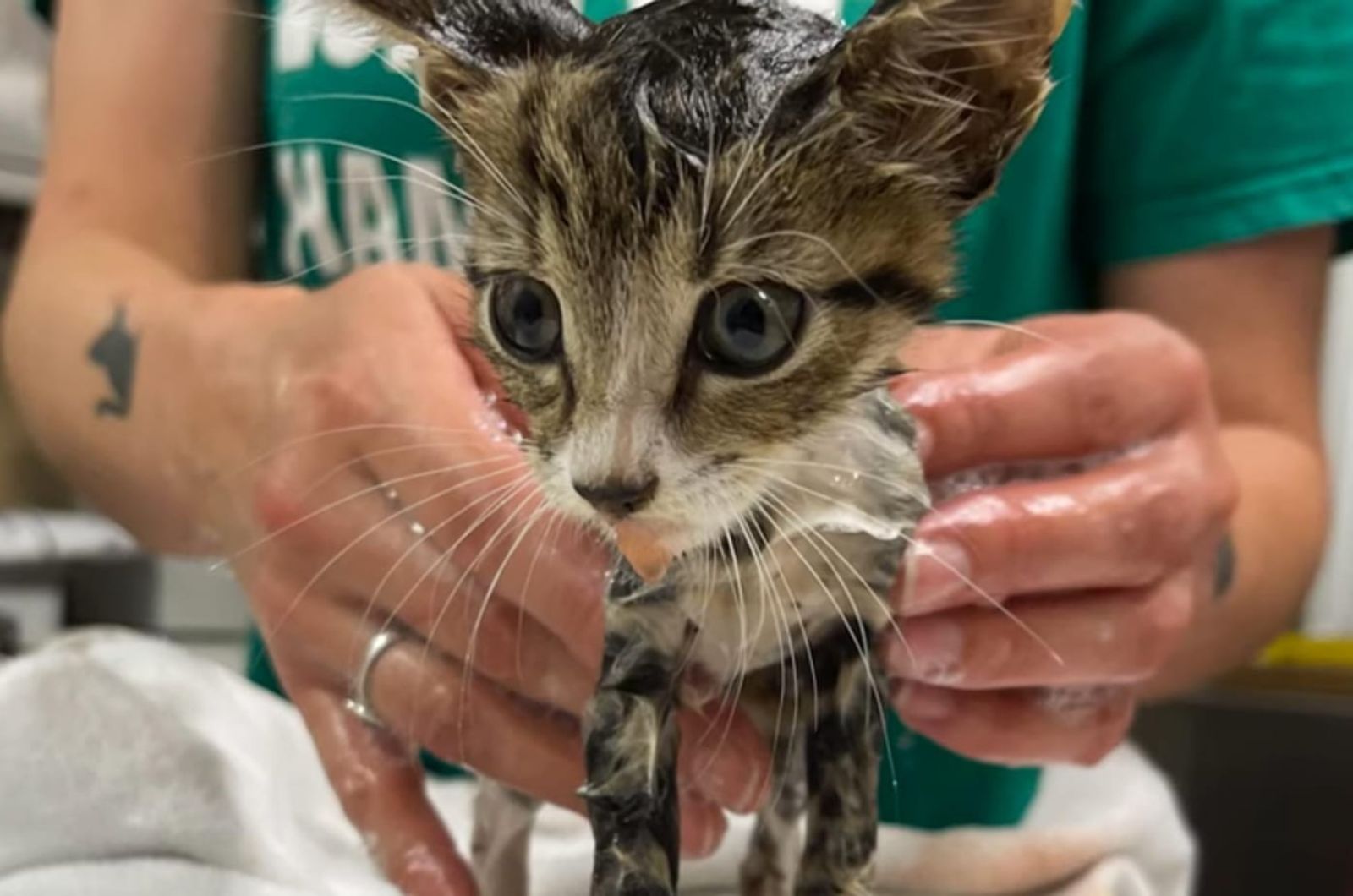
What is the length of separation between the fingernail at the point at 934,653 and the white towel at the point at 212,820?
0.06 metres

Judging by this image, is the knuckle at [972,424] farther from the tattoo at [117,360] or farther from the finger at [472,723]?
the tattoo at [117,360]

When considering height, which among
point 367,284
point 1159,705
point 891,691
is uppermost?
point 367,284

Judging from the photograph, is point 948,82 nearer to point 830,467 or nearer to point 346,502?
point 830,467

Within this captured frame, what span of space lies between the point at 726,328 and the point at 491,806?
0.23m

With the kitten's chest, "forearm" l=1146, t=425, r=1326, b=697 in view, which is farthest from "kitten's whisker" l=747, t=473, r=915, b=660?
"forearm" l=1146, t=425, r=1326, b=697

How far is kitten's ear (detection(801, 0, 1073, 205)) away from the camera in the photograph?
21 cm

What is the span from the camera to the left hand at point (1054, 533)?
380 millimetres

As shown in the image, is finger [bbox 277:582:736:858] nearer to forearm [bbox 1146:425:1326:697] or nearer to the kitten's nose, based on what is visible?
the kitten's nose

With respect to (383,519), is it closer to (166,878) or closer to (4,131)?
(166,878)

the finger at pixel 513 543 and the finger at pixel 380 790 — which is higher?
the finger at pixel 513 543

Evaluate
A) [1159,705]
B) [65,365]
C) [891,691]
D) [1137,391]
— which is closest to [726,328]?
[891,691]

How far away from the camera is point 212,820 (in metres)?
0.44

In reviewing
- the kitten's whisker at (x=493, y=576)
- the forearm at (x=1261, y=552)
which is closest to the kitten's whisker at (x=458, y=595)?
the kitten's whisker at (x=493, y=576)

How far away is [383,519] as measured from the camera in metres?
0.39
